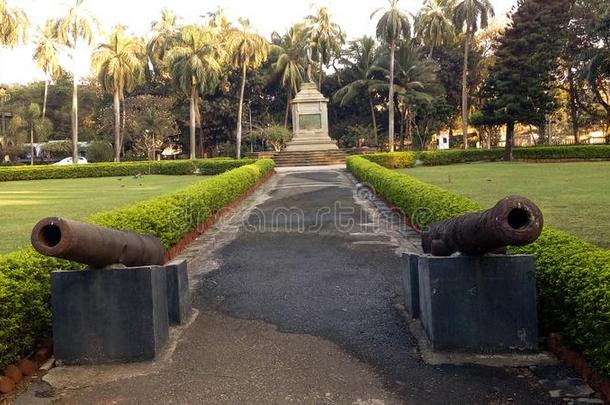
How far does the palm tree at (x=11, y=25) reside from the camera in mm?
33969

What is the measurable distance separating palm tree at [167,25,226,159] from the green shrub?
645 inches

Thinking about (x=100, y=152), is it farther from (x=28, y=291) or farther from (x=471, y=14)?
(x=28, y=291)

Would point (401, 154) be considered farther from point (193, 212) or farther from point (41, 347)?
point (41, 347)

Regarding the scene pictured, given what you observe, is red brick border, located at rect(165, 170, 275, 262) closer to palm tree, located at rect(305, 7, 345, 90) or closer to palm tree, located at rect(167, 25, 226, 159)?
palm tree, located at rect(167, 25, 226, 159)

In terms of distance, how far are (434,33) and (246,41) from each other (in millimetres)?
16496

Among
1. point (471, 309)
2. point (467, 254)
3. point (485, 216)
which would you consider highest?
point (485, 216)

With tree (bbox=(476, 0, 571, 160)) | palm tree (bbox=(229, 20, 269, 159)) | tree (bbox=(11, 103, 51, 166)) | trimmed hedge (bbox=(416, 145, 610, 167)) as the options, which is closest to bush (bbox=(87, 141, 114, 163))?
tree (bbox=(11, 103, 51, 166))

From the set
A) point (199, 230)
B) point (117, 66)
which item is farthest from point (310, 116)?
point (199, 230)

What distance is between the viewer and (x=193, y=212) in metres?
9.95

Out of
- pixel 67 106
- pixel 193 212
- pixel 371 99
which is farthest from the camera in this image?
pixel 67 106

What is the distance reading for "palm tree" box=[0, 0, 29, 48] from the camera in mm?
33969

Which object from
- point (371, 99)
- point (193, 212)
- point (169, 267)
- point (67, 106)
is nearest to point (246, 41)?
point (371, 99)

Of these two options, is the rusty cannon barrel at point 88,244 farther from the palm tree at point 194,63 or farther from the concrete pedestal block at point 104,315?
the palm tree at point 194,63

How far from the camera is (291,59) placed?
54.9m
